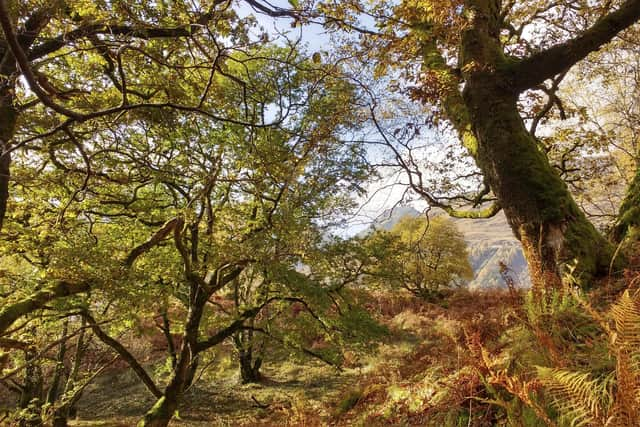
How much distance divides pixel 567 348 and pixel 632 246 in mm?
2240

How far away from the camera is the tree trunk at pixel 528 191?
10.7 feet

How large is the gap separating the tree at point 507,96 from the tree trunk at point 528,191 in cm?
1

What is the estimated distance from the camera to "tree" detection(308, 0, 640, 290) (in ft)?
11.1

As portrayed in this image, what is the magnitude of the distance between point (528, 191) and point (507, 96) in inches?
53.0

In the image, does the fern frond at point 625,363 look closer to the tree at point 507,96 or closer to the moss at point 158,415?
the tree at point 507,96

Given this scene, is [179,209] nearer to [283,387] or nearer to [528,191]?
[528,191]

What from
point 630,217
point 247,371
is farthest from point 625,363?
point 247,371

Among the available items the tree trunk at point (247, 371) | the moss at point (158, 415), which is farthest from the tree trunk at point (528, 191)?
the tree trunk at point (247, 371)

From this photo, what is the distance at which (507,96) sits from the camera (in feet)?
13.3

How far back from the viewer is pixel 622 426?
0.97m

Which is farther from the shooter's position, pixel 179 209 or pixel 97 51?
pixel 179 209

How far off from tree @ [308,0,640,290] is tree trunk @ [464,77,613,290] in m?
0.01

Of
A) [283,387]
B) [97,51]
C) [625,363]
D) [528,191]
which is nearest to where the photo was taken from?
[625,363]

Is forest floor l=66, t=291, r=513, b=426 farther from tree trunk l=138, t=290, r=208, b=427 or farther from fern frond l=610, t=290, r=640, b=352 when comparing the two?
fern frond l=610, t=290, r=640, b=352
